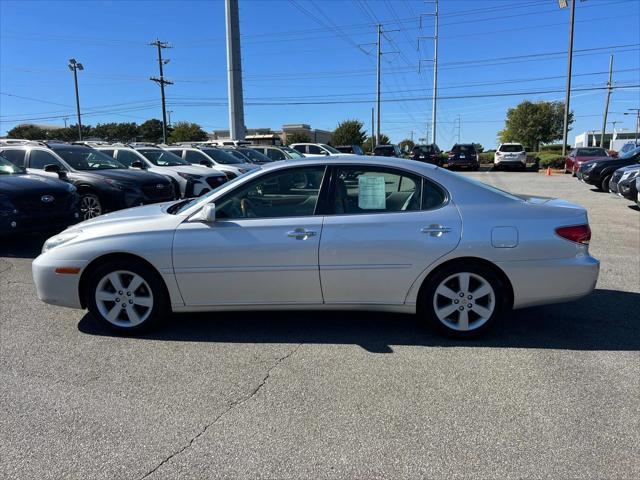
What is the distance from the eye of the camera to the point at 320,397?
336 cm

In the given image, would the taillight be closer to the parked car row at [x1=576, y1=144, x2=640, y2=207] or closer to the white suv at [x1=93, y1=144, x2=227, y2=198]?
the white suv at [x1=93, y1=144, x2=227, y2=198]

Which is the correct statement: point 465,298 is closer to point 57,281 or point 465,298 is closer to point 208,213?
point 208,213

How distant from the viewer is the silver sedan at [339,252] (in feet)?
13.4

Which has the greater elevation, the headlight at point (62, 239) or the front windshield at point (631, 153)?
the front windshield at point (631, 153)

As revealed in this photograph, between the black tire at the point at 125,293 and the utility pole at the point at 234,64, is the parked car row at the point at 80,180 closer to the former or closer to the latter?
the black tire at the point at 125,293

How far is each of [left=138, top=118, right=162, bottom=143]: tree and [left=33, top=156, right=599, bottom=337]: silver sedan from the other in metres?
88.0

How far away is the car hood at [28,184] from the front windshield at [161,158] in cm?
540

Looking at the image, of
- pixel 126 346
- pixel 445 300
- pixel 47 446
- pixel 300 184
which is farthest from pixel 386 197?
pixel 47 446

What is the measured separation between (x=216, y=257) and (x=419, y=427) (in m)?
2.14

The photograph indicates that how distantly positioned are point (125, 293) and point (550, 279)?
3667mm

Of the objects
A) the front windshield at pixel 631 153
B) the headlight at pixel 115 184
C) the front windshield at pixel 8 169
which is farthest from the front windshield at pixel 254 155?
the front windshield at pixel 631 153

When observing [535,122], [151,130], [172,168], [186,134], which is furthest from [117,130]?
[172,168]

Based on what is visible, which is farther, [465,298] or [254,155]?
[254,155]

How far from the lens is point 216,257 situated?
417 centimetres
